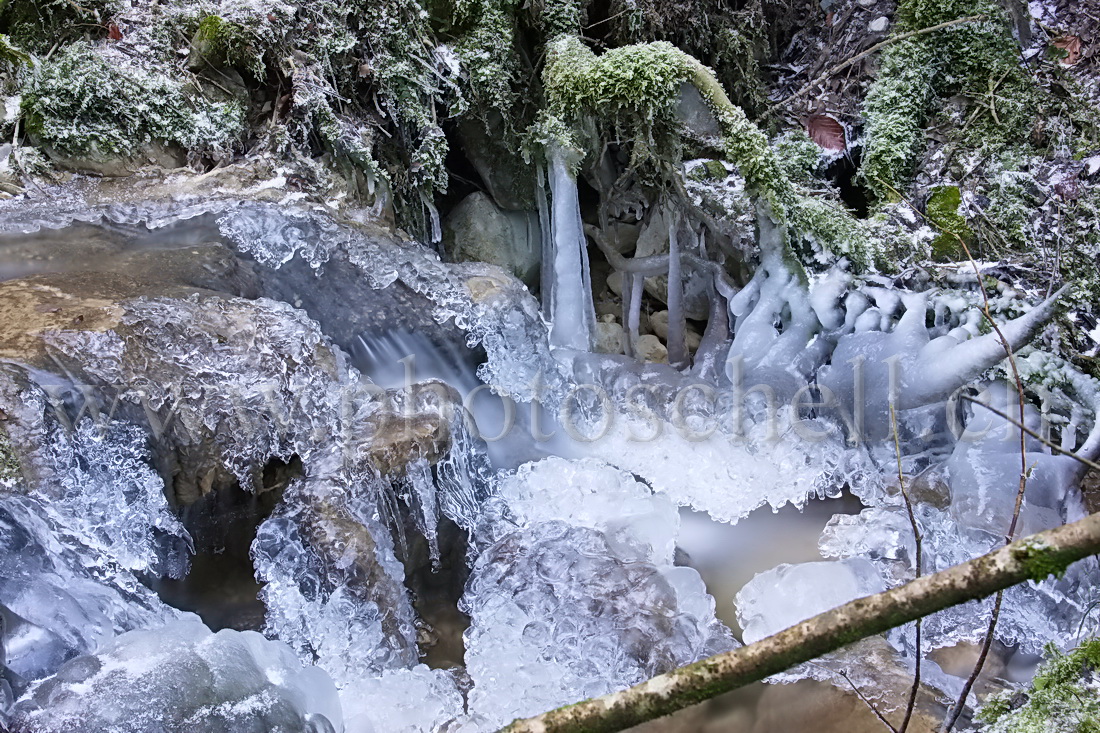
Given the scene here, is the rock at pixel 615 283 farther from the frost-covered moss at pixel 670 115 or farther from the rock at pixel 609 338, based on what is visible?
the frost-covered moss at pixel 670 115

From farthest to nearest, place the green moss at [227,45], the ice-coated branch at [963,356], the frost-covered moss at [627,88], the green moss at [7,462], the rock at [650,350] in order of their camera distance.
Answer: the rock at [650,350], the frost-covered moss at [627,88], the green moss at [227,45], the ice-coated branch at [963,356], the green moss at [7,462]

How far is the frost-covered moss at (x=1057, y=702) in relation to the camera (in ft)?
5.80

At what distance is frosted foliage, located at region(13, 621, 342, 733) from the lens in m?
1.92

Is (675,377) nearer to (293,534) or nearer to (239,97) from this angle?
(293,534)

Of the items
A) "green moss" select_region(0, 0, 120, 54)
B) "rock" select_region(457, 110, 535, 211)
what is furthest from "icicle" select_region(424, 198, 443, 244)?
"green moss" select_region(0, 0, 120, 54)

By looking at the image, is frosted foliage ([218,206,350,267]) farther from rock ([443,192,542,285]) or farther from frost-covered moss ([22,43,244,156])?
rock ([443,192,542,285])

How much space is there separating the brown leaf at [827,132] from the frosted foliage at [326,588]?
3.76 metres

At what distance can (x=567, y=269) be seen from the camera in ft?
14.7

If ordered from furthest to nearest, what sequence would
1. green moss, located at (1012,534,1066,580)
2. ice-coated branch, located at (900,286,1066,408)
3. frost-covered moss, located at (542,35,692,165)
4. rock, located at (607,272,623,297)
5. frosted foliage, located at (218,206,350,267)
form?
rock, located at (607,272,623,297) → frost-covered moss, located at (542,35,692,165) → frosted foliage, located at (218,206,350,267) → ice-coated branch, located at (900,286,1066,408) → green moss, located at (1012,534,1066,580)

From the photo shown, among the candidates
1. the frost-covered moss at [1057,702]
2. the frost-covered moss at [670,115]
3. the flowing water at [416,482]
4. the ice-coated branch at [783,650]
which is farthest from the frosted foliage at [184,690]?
the frost-covered moss at [670,115]

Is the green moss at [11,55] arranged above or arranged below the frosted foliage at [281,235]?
above

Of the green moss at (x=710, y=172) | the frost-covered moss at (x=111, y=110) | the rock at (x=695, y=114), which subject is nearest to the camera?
the frost-covered moss at (x=111, y=110)

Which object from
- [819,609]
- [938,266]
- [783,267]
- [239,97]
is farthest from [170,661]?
[938,266]

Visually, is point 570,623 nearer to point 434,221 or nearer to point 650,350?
point 650,350
